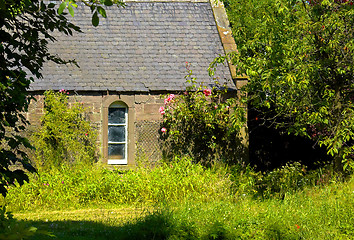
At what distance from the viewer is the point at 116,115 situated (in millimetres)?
14500

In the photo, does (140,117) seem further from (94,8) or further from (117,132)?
(94,8)

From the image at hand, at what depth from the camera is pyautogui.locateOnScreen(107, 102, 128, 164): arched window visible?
47.5 ft

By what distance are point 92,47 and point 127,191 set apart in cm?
532

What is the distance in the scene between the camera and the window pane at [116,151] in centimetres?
1448

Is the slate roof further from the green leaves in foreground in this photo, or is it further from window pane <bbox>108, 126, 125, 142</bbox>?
the green leaves in foreground

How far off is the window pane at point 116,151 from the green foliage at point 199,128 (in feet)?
4.52

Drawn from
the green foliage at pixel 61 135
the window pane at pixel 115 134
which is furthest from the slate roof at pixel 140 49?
the window pane at pixel 115 134

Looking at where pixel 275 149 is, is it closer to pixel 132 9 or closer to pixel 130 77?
pixel 130 77

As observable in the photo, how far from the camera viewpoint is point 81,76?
46.9ft

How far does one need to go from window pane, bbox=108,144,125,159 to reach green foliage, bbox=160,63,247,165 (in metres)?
1.38

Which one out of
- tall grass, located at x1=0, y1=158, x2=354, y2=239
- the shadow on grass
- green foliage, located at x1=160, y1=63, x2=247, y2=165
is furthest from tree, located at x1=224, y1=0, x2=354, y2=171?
the shadow on grass

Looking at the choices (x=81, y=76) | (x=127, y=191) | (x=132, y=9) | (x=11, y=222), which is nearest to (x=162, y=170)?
(x=127, y=191)

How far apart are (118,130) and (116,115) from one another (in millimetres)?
474

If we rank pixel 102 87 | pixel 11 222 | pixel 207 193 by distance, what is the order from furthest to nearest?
pixel 102 87 → pixel 207 193 → pixel 11 222
